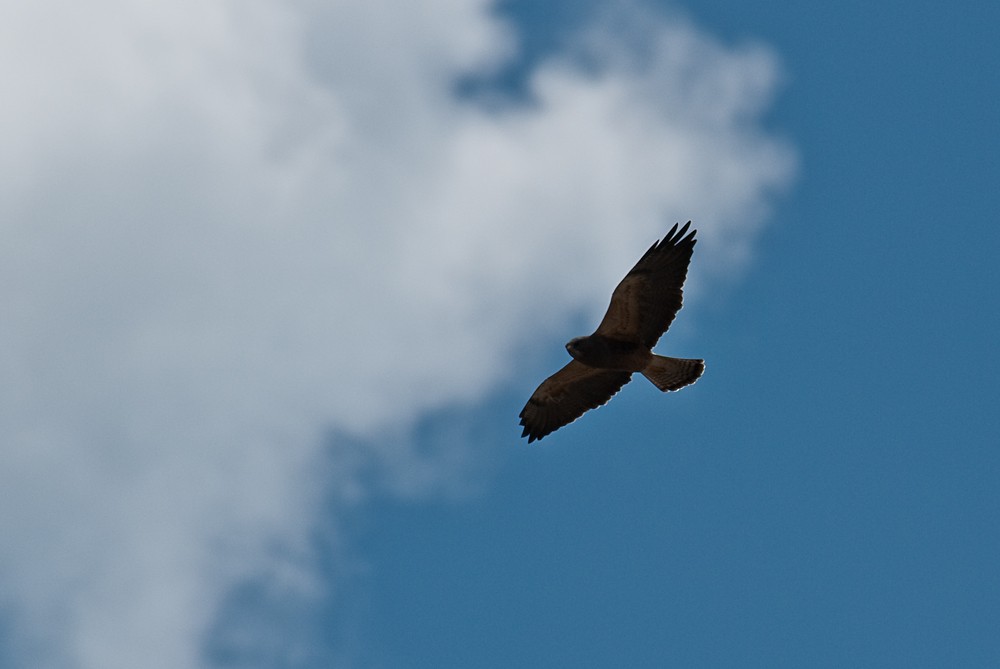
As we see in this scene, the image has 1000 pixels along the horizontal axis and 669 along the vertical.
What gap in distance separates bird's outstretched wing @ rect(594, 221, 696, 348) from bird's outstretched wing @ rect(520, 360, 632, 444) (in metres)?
1.38

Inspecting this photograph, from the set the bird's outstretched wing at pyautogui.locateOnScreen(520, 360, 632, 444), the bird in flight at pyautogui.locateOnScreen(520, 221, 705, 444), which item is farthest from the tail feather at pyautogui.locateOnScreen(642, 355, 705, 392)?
the bird's outstretched wing at pyautogui.locateOnScreen(520, 360, 632, 444)

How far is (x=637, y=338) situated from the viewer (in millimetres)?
Answer: 24297

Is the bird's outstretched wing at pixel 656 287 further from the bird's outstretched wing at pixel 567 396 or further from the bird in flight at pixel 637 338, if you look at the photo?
the bird's outstretched wing at pixel 567 396

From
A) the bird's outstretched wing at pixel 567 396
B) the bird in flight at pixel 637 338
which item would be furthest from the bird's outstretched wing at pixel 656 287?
the bird's outstretched wing at pixel 567 396

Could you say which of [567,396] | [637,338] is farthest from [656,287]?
[567,396]

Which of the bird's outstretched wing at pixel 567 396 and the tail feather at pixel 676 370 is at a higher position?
the bird's outstretched wing at pixel 567 396

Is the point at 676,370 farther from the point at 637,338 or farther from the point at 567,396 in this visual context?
the point at 567,396

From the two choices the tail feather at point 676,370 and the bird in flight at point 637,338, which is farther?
the tail feather at point 676,370

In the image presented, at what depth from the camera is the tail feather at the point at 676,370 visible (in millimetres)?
24688

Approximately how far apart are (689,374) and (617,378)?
1.23 meters

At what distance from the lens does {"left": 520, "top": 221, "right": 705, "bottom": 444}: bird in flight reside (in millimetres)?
23844

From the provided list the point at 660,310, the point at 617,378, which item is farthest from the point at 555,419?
the point at 660,310

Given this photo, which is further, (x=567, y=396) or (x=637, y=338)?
(x=567, y=396)

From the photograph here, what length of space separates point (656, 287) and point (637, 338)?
0.89 meters
